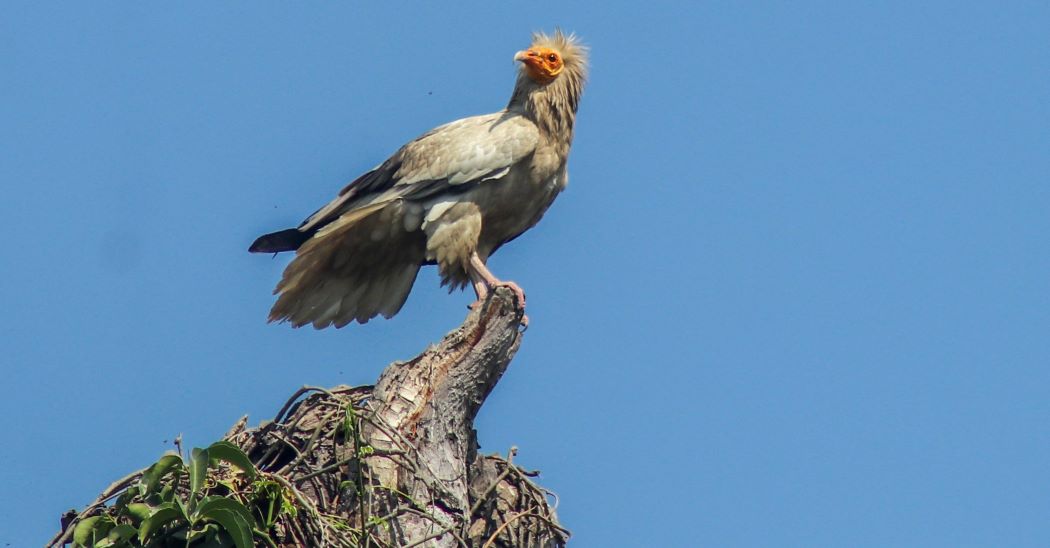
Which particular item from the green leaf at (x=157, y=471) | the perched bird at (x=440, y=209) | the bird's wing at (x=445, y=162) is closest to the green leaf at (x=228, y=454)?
the green leaf at (x=157, y=471)

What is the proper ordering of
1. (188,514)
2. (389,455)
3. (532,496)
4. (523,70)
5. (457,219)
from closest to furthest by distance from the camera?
(188,514) < (389,455) < (532,496) < (457,219) < (523,70)

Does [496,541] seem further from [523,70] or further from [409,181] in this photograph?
[523,70]

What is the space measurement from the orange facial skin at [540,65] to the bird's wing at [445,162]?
0.37 metres

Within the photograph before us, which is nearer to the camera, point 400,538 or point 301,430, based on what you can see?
point 400,538

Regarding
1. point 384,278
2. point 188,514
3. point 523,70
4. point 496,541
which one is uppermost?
point 523,70

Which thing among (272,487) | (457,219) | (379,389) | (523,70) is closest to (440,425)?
(379,389)

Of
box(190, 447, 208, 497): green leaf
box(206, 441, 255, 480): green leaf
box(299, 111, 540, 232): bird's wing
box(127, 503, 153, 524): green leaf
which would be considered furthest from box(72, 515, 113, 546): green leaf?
box(299, 111, 540, 232): bird's wing

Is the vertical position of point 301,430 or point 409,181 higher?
point 409,181

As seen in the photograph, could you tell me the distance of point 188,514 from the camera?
649 cm

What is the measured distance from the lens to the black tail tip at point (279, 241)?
10469 millimetres

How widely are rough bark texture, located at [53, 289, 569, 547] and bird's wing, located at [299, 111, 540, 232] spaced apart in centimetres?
245

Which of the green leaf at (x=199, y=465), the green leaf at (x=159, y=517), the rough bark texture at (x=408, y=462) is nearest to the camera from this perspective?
the green leaf at (x=159, y=517)

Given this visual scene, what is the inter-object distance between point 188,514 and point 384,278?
455 centimetres

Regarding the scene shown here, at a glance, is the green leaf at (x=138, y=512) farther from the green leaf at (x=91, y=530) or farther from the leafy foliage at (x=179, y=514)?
the green leaf at (x=91, y=530)
